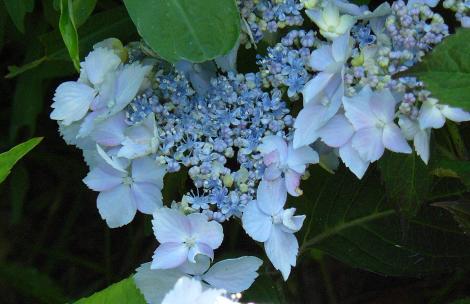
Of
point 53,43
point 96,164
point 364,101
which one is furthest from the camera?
point 53,43

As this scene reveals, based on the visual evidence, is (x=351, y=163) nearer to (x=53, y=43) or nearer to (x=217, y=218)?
(x=217, y=218)

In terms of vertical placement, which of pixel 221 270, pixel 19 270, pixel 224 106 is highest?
pixel 224 106

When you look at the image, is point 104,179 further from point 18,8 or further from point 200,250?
point 18,8

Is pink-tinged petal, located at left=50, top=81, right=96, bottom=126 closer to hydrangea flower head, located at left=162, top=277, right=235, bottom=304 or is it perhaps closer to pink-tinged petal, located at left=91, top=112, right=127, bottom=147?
pink-tinged petal, located at left=91, top=112, right=127, bottom=147

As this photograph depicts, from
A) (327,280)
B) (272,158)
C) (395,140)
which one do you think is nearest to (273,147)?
(272,158)

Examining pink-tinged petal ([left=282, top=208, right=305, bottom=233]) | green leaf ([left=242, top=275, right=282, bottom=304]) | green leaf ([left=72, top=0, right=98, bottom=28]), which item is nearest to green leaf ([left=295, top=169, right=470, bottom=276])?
green leaf ([left=242, top=275, right=282, bottom=304])

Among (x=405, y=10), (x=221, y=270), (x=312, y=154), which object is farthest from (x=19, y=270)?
(x=405, y=10)

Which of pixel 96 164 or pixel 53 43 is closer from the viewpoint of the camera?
pixel 96 164
